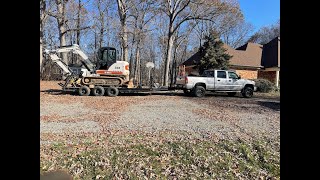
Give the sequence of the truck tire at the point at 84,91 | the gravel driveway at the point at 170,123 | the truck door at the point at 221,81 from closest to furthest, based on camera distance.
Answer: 1. the gravel driveway at the point at 170,123
2. the truck tire at the point at 84,91
3. the truck door at the point at 221,81

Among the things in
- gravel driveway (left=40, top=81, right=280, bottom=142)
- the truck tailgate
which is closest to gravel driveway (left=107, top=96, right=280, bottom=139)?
gravel driveway (left=40, top=81, right=280, bottom=142)

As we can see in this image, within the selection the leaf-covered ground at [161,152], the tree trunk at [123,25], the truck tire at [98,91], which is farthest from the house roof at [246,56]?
the leaf-covered ground at [161,152]

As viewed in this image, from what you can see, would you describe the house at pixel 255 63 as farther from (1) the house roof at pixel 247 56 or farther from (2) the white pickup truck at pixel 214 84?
(2) the white pickup truck at pixel 214 84

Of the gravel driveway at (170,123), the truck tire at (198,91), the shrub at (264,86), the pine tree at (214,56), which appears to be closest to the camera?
the gravel driveway at (170,123)

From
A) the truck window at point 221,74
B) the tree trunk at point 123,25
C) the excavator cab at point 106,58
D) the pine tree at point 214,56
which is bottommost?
the truck window at point 221,74

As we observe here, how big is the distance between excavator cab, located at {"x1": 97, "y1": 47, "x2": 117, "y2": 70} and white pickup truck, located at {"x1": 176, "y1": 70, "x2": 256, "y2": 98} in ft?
15.4

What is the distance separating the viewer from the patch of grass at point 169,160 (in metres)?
4.14

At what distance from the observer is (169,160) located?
15.4ft

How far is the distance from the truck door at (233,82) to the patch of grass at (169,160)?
11.8 meters

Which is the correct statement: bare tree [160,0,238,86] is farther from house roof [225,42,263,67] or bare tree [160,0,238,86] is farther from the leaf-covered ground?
the leaf-covered ground

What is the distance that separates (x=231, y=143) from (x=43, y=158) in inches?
154

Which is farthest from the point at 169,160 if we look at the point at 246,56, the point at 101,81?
the point at 246,56

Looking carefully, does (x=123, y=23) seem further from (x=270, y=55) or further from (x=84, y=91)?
(x=270, y=55)
